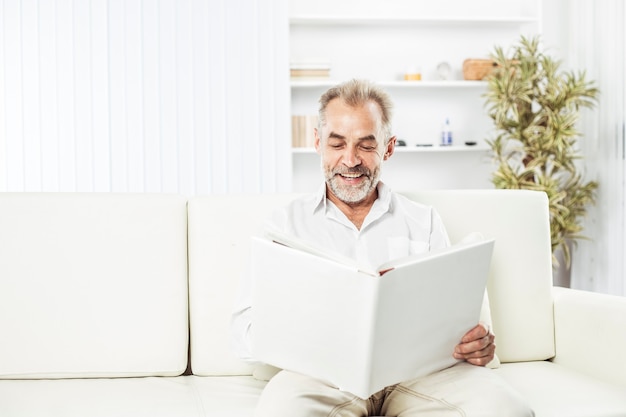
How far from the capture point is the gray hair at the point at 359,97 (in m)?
1.96

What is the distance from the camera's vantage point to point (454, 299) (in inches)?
60.0

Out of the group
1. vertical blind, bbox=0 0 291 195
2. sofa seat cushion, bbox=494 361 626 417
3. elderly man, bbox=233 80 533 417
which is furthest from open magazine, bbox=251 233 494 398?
vertical blind, bbox=0 0 291 195

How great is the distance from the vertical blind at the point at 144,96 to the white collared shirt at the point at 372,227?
2.54 metres

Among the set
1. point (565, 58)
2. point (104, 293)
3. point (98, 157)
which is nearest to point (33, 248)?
point (104, 293)

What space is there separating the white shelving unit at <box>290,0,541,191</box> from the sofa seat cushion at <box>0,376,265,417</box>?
2.94 meters

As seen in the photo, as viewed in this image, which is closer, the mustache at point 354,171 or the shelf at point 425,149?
the mustache at point 354,171

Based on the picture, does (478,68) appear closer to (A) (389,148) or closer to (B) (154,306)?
(A) (389,148)

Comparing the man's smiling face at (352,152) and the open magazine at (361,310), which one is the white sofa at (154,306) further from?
the open magazine at (361,310)

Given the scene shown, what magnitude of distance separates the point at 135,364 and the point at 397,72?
10.9 feet

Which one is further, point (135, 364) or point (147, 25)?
point (147, 25)

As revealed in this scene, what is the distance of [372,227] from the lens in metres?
1.93

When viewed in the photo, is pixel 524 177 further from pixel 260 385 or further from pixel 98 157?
pixel 260 385

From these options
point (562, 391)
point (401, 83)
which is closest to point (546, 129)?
point (401, 83)

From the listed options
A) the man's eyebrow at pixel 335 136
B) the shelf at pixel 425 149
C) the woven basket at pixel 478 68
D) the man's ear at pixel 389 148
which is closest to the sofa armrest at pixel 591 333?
the man's ear at pixel 389 148
